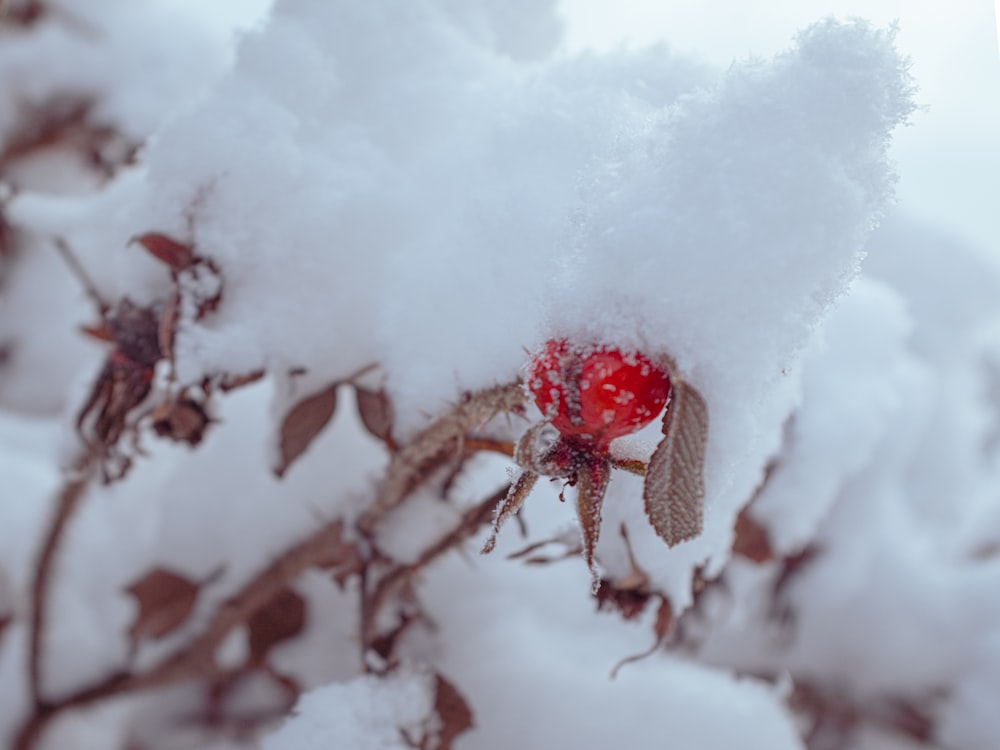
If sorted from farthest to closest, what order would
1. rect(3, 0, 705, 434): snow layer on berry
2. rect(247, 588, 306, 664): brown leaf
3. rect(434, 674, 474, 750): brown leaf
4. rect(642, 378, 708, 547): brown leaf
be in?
rect(247, 588, 306, 664): brown leaf, rect(434, 674, 474, 750): brown leaf, rect(3, 0, 705, 434): snow layer on berry, rect(642, 378, 708, 547): brown leaf

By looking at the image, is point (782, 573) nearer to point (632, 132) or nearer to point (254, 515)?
point (254, 515)

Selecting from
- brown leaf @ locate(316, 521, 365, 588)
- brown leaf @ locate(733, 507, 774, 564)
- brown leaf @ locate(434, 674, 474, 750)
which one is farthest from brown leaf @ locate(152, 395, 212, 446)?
brown leaf @ locate(733, 507, 774, 564)

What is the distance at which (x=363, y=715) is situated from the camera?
2.01ft

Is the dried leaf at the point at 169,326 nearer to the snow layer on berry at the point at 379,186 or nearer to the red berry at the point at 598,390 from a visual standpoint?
the snow layer on berry at the point at 379,186

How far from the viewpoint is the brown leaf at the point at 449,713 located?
651 millimetres

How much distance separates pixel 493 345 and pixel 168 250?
0.25m

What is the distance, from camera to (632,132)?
443 millimetres

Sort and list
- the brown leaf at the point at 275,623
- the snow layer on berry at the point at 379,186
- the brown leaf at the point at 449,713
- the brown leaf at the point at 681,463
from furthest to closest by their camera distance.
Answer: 1. the brown leaf at the point at 275,623
2. the brown leaf at the point at 449,713
3. the snow layer on berry at the point at 379,186
4. the brown leaf at the point at 681,463

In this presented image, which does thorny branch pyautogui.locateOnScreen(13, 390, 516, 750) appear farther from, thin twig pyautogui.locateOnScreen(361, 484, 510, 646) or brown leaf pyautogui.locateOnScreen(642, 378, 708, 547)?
brown leaf pyautogui.locateOnScreen(642, 378, 708, 547)

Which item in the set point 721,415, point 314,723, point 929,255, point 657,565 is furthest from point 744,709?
point 929,255

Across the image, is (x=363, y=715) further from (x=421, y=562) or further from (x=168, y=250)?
(x=168, y=250)

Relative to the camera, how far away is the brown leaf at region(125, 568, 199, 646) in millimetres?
890

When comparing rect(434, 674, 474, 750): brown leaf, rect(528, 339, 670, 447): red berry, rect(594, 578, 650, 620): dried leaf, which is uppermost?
rect(594, 578, 650, 620): dried leaf

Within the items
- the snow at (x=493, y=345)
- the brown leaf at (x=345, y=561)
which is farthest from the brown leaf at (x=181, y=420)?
the brown leaf at (x=345, y=561)
